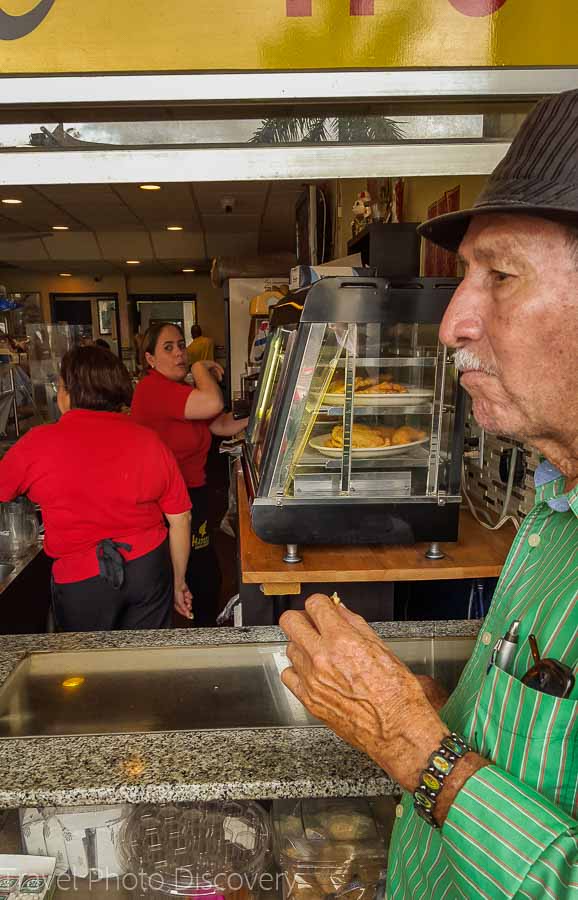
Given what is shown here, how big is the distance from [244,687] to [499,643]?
64 centimetres

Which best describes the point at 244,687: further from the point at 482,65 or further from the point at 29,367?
the point at 29,367

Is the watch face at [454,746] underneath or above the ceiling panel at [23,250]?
underneath

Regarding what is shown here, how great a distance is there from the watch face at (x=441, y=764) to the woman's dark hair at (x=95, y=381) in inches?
85.4

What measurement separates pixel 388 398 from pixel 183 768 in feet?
4.01

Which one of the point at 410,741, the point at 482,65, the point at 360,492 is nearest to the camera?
the point at 410,741

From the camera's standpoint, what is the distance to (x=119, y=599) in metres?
2.70

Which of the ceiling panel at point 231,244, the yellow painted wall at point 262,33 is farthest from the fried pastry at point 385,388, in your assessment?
the ceiling panel at point 231,244

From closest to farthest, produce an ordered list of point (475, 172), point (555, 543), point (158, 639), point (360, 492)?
point (555, 543)
point (475, 172)
point (158, 639)
point (360, 492)

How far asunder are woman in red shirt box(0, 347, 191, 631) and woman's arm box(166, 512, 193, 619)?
0.03 m

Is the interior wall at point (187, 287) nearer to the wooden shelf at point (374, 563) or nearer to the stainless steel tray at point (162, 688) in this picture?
the wooden shelf at point (374, 563)

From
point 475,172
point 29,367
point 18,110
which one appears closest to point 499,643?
point 475,172

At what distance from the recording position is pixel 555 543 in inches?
37.5

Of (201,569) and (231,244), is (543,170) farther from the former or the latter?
(231,244)

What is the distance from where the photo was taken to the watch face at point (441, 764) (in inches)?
30.8
